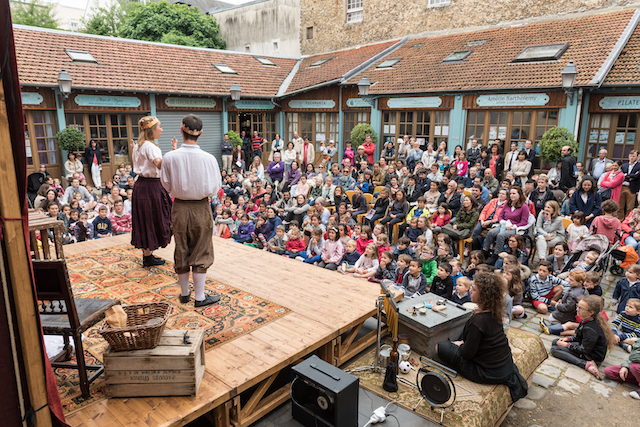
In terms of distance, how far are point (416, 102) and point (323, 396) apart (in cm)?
1086

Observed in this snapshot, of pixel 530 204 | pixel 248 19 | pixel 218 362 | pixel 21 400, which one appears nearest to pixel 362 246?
pixel 530 204

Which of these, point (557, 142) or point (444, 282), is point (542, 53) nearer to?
point (557, 142)

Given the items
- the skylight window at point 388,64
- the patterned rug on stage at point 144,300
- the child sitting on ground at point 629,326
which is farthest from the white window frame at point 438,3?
the patterned rug on stage at point 144,300

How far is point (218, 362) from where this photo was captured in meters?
3.29

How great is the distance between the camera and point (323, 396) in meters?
3.11

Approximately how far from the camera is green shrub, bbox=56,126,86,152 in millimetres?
→ 11664

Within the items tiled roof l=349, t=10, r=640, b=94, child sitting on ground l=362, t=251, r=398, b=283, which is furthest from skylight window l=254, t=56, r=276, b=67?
child sitting on ground l=362, t=251, r=398, b=283

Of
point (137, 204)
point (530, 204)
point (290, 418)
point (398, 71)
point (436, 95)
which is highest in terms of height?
point (398, 71)

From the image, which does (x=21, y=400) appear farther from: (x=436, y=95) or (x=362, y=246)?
(x=436, y=95)

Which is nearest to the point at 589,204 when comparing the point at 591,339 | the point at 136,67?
the point at 591,339

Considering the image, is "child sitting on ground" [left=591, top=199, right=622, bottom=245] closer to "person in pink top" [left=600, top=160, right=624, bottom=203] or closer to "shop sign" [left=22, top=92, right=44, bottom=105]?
"person in pink top" [left=600, top=160, right=624, bottom=203]

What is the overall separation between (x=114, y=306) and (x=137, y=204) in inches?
71.5

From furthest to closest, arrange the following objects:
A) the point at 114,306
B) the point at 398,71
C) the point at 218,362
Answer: the point at 398,71 → the point at 218,362 → the point at 114,306

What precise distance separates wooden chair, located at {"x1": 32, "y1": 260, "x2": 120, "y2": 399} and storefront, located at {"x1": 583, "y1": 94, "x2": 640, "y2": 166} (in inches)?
425
